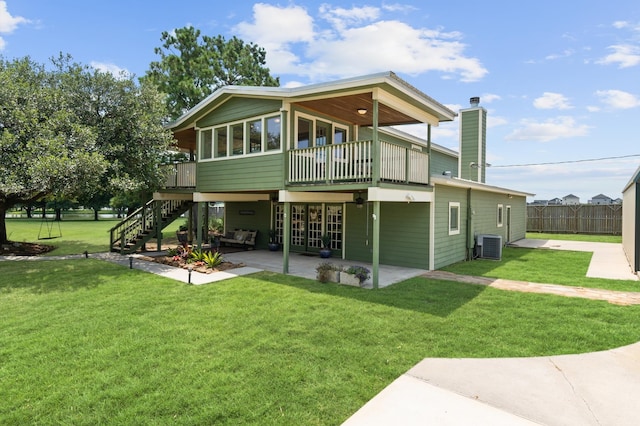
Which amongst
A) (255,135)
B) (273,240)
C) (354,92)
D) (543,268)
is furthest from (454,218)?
(273,240)

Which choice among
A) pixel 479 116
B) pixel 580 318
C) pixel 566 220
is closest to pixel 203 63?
pixel 479 116

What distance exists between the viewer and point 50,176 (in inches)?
364

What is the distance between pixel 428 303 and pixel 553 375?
2.82m

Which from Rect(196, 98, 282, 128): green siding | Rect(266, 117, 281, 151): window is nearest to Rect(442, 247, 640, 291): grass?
Rect(266, 117, 281, 151): window

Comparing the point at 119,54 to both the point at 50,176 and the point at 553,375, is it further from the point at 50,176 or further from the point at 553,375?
the point at 553,375

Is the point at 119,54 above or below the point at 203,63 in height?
below

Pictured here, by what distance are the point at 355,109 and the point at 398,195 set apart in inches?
131

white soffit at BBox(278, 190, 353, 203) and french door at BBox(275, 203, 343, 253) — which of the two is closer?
white soffit at BBox(278, 190, 353, 203)

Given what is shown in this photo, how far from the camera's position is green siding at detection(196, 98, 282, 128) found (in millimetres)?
10141

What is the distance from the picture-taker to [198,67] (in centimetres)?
2119

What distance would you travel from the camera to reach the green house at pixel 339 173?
8.50 metres

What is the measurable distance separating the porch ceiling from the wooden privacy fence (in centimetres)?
1856

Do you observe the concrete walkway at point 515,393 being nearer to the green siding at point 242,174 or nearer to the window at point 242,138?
the green siding at point 242,174

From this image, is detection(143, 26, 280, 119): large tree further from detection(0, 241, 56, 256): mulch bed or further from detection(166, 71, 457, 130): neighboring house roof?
detection(166, 71, 457, 130): neighboring house roof
